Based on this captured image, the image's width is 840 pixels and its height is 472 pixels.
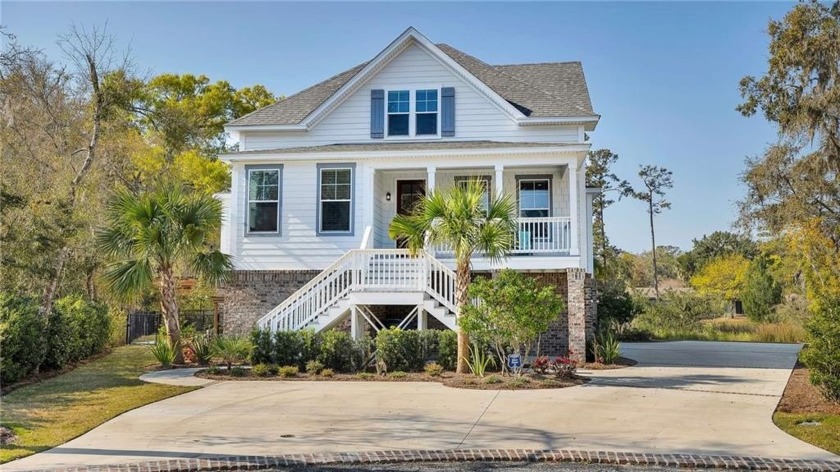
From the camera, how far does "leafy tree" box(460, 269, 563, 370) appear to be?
1301cm

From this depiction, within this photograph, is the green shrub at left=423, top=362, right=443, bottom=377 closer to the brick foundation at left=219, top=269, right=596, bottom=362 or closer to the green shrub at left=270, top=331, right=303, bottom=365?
the green shrub at left=270, top=331, right=303, bottom=365

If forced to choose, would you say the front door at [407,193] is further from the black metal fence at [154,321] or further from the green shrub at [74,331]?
the black metal fence at [154,321]

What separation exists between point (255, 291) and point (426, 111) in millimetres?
7064

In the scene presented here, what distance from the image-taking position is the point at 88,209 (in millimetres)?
21453

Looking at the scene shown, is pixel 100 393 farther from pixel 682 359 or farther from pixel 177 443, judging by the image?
pixel 682 359

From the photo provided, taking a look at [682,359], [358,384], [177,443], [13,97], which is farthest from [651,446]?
[13,97]

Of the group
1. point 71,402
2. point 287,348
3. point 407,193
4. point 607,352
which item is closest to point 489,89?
point 407,193

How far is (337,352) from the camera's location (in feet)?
48.6

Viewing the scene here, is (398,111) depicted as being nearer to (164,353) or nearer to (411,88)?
(411,88)

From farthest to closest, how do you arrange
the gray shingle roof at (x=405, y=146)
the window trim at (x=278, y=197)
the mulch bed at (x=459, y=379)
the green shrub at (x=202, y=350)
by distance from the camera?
1. the window trim at (x=278, y=197)
2. the gray shingle roof at (x=405, y=146)
3. the green shrub at (x=202, y=350)
4. the mulch bed at (x=459, y=379)

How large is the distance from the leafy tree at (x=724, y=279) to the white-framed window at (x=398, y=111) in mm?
26857

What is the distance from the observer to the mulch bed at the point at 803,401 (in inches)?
409

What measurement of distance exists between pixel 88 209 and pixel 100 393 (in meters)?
11.4

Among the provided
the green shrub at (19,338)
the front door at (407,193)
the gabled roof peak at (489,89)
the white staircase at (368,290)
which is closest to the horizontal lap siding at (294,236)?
the gabled roof peak at (489,89)
